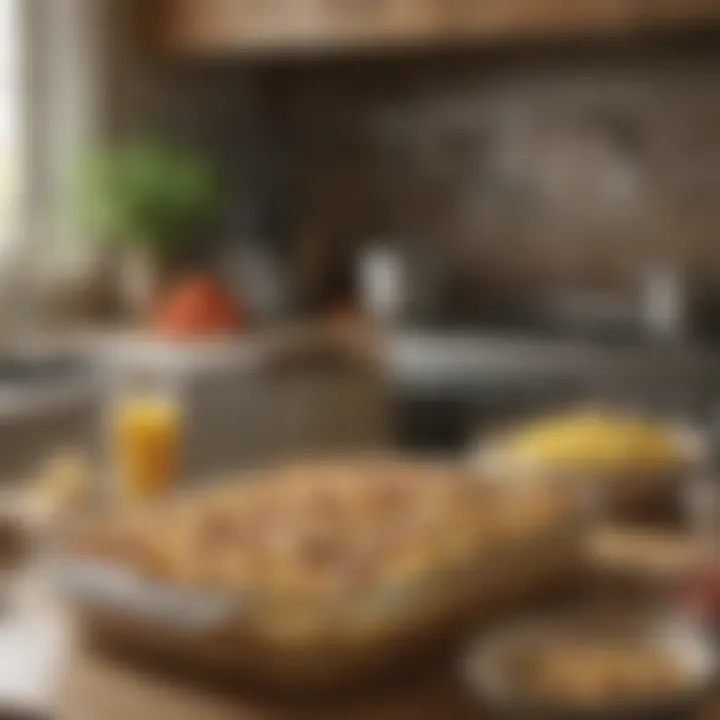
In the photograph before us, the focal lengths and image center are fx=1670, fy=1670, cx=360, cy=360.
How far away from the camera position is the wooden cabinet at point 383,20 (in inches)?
108

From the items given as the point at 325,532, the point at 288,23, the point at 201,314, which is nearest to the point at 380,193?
the point at 288,23

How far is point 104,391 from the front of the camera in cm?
243

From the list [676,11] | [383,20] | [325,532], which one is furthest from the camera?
[383,20]

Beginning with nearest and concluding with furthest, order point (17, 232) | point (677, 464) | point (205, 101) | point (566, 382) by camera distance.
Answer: point (677, 464) < point (566, 382) < point (17, 232) < point (205, 101)

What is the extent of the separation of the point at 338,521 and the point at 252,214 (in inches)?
91.7

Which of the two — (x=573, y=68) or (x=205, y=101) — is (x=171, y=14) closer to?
(x=205, y=101)

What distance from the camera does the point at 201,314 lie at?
9.20 feet

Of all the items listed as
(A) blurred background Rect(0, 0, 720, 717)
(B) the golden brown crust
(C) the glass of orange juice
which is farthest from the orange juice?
(A) blurred background Rect(0, 0, 720, 717)

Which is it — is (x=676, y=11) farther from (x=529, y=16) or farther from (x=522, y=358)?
(x=522, y=358)

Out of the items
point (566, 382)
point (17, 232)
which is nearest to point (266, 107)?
point (17, 232)

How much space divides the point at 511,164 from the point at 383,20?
0.44m

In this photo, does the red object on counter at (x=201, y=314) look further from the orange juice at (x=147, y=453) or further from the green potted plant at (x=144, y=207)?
the orange juice at (x=147, y=453)

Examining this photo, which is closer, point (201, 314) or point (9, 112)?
point (201, 314)

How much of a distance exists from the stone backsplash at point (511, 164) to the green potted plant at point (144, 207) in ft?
1.09
